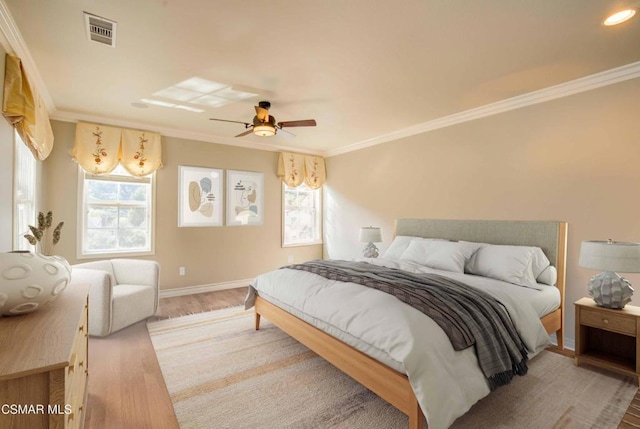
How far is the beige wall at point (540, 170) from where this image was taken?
277cm

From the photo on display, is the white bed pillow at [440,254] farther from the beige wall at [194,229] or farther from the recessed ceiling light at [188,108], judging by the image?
the recessed ceiling light at [188,108]

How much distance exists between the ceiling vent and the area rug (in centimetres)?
270

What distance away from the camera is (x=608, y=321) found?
2.40 metres

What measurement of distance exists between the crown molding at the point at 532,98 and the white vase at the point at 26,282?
4.31 m

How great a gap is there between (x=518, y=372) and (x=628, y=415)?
73cm

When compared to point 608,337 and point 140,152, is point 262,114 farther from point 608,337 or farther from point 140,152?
point 608,337

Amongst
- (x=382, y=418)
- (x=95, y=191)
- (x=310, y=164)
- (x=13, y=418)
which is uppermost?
(x=310, y=164)

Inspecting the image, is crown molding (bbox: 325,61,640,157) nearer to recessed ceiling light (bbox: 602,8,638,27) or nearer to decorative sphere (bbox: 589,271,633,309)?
recessed ceiling light (bbox: 602,8,638,27)

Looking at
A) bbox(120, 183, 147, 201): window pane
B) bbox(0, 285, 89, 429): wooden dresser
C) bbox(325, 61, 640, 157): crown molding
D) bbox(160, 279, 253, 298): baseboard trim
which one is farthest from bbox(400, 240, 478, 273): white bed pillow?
bbox(120, 183, 147, 201): window pane

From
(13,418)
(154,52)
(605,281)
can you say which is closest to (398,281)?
(605,281)

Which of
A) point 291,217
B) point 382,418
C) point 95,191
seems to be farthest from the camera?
point 291,217

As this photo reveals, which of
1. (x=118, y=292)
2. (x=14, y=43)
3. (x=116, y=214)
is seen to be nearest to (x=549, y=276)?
(x=118, y=292)

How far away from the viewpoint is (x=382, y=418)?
1.92 m

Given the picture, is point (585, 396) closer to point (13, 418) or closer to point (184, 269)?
point (13, 418)
